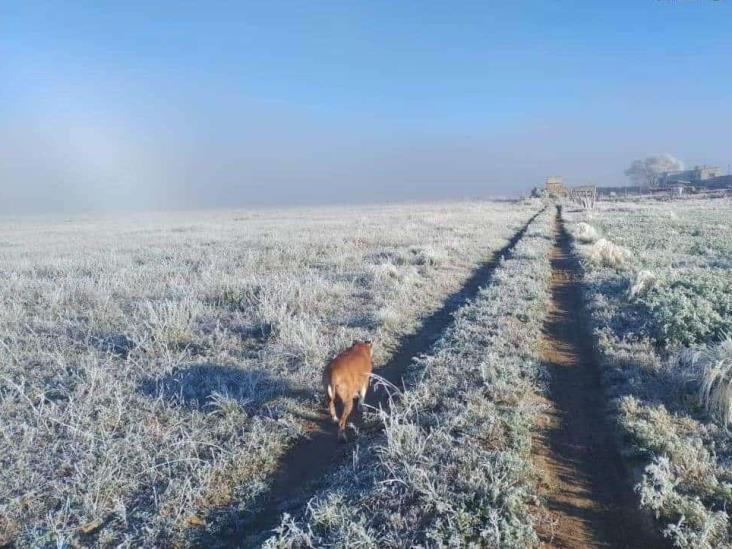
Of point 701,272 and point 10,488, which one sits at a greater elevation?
point 701,272

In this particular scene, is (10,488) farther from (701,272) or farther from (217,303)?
(701,272)

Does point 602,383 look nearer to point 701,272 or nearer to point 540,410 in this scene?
point 540,410

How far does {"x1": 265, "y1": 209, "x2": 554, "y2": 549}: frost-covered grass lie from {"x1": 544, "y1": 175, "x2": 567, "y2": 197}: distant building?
73.0 meters

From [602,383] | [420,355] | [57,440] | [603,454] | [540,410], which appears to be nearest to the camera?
[603,454]

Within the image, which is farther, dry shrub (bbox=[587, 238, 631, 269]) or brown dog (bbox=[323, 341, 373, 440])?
dry shrub (bbox=[587, 238, 631, 269])

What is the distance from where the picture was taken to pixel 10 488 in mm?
4254

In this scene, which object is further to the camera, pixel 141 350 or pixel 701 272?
pixel 701 272

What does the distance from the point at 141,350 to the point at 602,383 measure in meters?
6.97

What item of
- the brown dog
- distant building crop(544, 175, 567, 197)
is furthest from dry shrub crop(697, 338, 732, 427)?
distant building crop(544, 175, 567, 197)

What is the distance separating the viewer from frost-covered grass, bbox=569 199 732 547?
144 inches

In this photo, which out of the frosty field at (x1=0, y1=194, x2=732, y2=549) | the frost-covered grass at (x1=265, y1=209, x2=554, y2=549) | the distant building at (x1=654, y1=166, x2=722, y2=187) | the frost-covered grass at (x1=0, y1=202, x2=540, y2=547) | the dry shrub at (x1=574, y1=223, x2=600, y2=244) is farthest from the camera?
the distant building at (x1=654, y1=166, x2=722, y2=187)

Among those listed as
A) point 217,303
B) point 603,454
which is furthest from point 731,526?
point 217,303

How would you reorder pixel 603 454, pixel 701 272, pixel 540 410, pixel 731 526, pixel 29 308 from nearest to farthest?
pixel 731 526 → pixel 603 454 → pixel 540 410 → pixel 29 308 → pixel 701 272

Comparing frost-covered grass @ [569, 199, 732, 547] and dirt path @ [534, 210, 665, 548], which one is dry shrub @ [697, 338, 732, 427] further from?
dirt path @ [534, 210, 665, 548]
